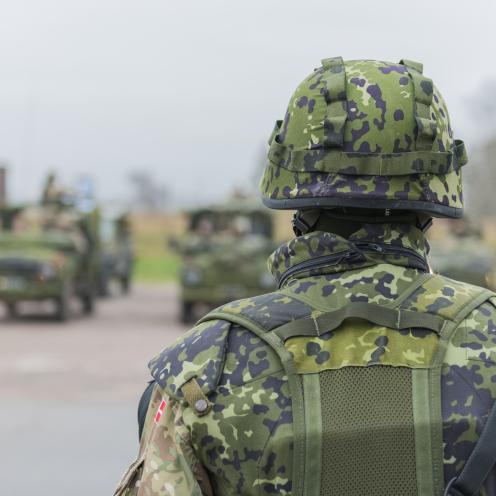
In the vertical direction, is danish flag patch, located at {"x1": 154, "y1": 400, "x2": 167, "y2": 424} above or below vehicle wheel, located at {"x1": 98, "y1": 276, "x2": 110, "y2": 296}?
above

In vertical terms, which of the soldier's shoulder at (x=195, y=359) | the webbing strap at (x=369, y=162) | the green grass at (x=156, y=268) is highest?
the webbing strap at (x=369, y=162)

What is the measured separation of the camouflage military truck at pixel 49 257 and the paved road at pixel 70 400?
0.50m

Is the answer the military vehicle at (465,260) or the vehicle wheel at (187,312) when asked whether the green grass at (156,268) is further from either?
the military vehicle at (465,260)

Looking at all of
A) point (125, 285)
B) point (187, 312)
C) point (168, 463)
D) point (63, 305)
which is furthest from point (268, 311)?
point (125, 285)

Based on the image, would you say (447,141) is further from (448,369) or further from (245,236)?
(245,236)

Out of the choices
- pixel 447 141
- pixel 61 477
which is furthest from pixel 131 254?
pixel 447 141

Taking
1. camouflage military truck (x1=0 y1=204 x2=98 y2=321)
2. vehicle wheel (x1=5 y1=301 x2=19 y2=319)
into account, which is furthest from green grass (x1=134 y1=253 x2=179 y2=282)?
vehicle wheel (x1=5 y1=301 x2=19 y2=319)

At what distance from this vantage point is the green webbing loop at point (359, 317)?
1.86 m

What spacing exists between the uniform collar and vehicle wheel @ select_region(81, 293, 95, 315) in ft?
49.8

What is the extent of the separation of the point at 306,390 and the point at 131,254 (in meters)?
22.0

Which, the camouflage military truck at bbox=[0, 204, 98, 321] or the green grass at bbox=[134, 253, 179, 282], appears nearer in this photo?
the camouflage military truck at bbox=[0, 204, 98, 321]

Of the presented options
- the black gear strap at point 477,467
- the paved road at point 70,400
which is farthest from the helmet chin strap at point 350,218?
the paved road at point 70,400

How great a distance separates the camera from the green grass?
30.3m

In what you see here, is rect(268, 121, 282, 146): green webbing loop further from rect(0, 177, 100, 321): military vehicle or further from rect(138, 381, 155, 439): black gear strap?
rect(0, 177, 100, 321): military vehicle
